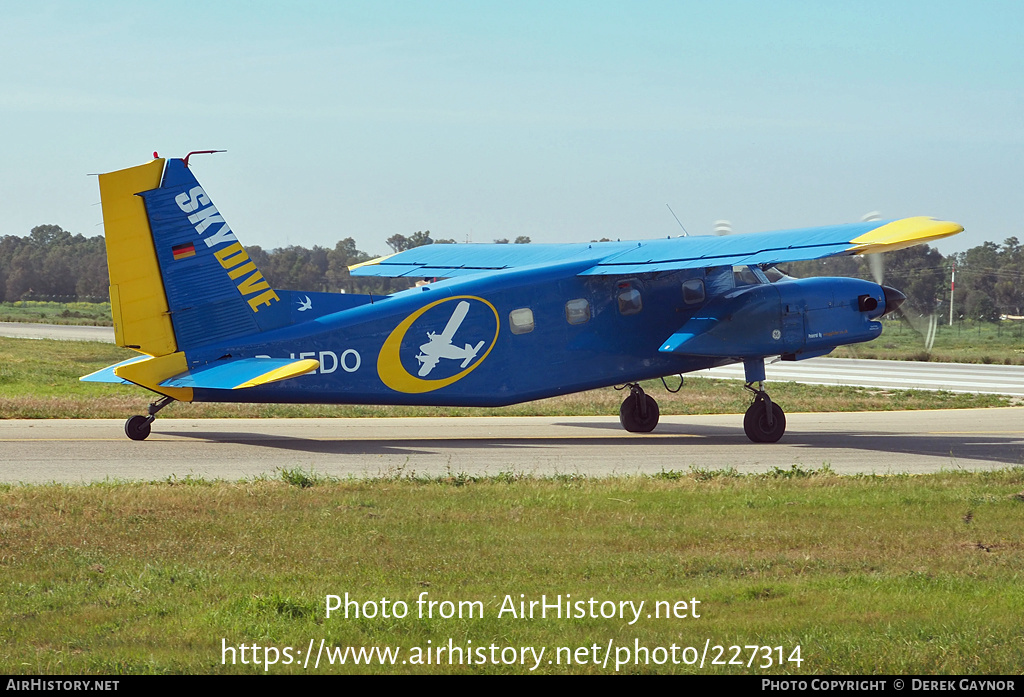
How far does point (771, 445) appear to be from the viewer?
1983 centimetres

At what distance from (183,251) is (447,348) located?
4.64 m

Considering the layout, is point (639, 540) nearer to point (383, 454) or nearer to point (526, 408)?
point (383, 454)

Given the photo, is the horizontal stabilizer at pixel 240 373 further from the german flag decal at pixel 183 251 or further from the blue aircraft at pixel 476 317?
the german flag decal at pixel 183 251

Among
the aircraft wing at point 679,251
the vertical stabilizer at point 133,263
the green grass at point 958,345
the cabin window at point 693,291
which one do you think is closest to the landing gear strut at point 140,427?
the vertical stabilizer at point 133,263

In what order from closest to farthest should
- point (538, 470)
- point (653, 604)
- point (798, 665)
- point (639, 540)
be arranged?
point (798, 665) < point (653, 604) < point (639, 540) < point (538, 470)

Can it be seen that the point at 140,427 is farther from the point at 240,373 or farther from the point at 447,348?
the point at 447,348

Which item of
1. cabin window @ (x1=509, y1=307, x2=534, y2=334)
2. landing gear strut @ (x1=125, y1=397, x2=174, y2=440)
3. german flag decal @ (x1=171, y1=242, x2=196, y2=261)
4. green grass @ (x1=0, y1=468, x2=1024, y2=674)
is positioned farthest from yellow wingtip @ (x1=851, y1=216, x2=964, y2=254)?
landing gear strut @ (x1=125, y1=397, x2=174, y2=440)

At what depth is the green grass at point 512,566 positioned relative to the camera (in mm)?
7500

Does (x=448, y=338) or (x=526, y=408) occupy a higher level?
(x=448, y=338)

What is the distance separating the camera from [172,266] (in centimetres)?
1666

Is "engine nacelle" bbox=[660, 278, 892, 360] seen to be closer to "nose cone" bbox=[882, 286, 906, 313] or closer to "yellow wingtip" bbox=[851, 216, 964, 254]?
"nose cone" bbox=[882, 286, 906, 313]

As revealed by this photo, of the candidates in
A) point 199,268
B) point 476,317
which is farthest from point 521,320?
point 199,268

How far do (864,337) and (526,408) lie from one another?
837 centimetres
